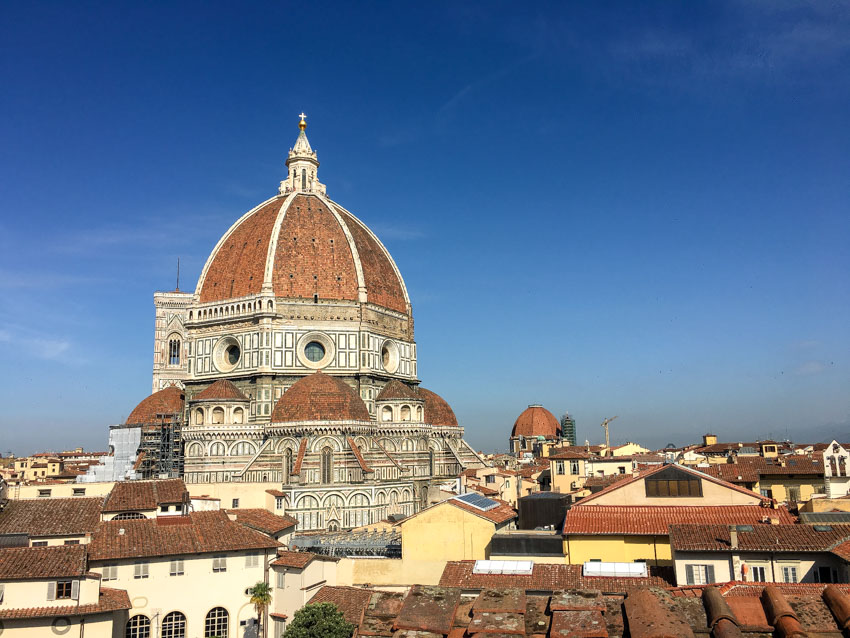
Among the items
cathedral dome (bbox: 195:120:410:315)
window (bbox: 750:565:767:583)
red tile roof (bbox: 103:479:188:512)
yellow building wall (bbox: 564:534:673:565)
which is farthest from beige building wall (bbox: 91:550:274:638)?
cathedral dome (bbox: 195:120:410:315)

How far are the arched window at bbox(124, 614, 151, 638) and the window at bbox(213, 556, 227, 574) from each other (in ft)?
8.08

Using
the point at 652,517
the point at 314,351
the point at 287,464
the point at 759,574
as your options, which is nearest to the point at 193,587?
the point at 652,517

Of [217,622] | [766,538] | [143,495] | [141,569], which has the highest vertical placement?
[143,495]

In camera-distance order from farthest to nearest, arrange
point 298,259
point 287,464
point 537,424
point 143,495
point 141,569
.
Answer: point 537,424
point 298,259
point 287,464
point 143,495
point 141,569

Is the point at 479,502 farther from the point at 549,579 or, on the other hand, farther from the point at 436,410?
the point at 436,410

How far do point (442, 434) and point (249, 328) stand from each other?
16.5 m

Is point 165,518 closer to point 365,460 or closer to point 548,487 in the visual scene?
point 365,460

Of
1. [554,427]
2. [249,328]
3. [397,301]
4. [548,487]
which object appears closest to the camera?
[548,487]

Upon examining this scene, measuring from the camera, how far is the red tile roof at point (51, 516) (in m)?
26.6

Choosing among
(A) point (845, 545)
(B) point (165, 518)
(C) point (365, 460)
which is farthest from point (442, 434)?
(A) point (845, 545)

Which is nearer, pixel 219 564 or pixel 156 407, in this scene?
pixel 219 564

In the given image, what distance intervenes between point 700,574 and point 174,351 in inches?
2352

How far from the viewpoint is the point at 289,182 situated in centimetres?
6462

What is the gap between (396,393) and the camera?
183 feet
